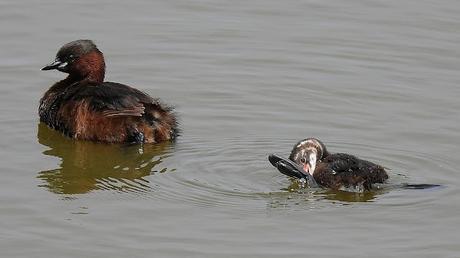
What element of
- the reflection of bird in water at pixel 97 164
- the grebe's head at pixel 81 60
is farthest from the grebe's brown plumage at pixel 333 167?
the grebe's head at pixel 81 60

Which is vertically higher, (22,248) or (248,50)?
(248,50)

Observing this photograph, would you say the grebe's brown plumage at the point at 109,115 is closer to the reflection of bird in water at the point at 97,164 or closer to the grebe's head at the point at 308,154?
the reflection of bird in water at the point at 97,164

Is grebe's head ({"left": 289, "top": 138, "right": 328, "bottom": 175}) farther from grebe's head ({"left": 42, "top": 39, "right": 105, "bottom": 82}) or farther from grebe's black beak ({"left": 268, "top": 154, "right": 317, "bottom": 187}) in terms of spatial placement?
grebe's head ({"left": 42, "top": 39, "right": 105, "bottom": 82})

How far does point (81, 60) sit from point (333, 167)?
2.98 meters

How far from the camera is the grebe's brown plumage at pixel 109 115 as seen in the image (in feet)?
34.2

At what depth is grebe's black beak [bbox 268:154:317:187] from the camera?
9.20 meters

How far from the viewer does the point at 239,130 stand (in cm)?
1066

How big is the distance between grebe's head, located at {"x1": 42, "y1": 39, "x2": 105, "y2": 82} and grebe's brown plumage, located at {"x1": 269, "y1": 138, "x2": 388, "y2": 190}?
2485 millimetres

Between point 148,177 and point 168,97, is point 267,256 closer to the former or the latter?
point 148,177

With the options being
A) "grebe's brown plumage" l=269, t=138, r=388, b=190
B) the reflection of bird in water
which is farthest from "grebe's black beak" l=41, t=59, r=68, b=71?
"grebe's brown plumage" l=269, t=138, r=388, b=190

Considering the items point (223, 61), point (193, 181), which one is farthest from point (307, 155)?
point (223, 61)

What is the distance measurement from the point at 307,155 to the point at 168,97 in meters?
2.49

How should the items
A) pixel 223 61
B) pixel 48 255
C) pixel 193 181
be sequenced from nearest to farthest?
pixel 48 255 < pixel 193 181 < pixel 223 61

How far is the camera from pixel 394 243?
8.21 meters
